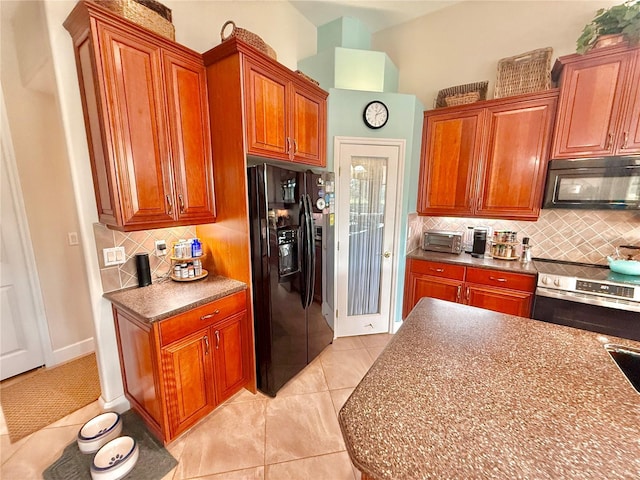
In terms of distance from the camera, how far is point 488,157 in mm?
2568

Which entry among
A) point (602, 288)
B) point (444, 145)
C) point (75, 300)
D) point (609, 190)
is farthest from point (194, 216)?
point (609, 190)

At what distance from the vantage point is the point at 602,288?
6.52 ft

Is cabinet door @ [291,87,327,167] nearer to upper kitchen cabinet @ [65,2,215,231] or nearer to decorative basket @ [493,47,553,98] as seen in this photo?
upper kitchen cabinet @ [65,2,215,231]

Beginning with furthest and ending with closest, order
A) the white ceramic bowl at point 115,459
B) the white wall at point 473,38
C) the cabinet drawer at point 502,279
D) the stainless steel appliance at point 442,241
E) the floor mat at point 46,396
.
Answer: the stainless steel appliance at point 442,241
the white wall at point 473,38
the cabinet drawer at point 502,279
the floor mat at point 46,396
the white ceramic bowl at point 115,459

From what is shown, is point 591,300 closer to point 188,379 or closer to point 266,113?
point 266,113

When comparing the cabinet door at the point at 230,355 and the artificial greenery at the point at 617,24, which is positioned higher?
the artificial greenery at the point at 617,24

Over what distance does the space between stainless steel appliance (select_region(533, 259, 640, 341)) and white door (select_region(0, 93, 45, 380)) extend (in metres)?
4.33

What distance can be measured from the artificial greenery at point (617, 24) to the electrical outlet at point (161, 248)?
11.8ft

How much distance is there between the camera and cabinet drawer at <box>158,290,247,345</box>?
1507mm

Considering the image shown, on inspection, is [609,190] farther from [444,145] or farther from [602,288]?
[444,145]

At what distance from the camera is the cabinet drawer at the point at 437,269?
2633 millimetres

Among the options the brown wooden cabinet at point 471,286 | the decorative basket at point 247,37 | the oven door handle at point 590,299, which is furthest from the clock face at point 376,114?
the oven door handle at point 590,299

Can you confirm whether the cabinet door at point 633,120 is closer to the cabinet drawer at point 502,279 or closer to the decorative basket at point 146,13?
the cabinet drawer at point 502,279

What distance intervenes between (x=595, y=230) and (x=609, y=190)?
521 mm
